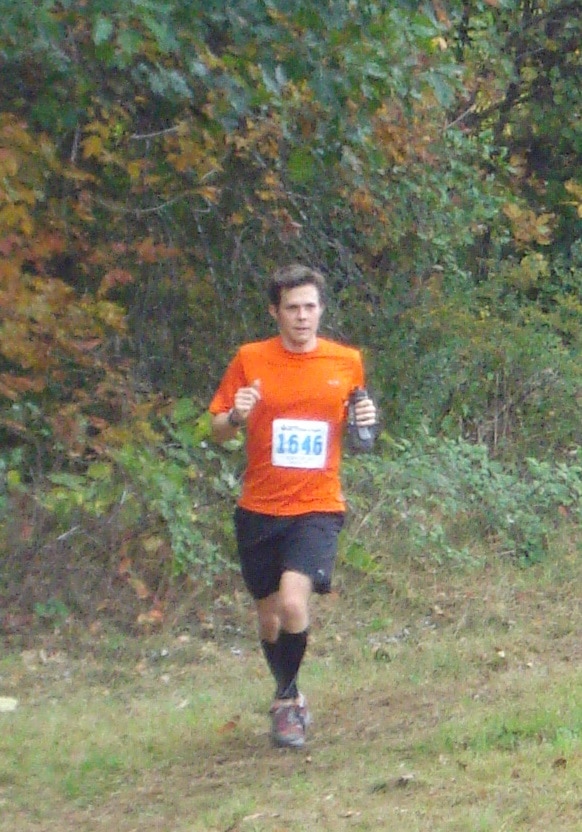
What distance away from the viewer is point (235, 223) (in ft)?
34.0

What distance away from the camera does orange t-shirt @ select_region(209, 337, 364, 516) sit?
18.7ft

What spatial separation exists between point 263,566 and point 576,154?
9.97 metres

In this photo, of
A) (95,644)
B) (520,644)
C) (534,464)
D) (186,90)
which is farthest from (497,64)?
(95,644)

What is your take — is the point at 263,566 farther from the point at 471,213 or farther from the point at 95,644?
the point at 471,213

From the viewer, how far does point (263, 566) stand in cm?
588

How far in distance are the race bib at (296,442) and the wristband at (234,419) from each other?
174mm

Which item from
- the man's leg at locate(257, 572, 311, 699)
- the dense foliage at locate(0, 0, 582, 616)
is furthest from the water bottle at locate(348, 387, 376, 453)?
the dense foliage at locate(0, 0, 582, 616)

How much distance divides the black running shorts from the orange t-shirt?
0.04m

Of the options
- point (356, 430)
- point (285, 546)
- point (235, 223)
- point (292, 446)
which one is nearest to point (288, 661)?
point (285, 546)

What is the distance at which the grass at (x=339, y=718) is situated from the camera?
4988mm

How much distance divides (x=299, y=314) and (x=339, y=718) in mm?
2000

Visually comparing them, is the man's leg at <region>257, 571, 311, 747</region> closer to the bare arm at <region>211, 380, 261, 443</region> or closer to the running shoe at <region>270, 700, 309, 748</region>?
the running shoe at <region>270, 700, 309, 748</region>

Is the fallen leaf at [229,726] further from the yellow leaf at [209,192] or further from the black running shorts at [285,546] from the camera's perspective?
the yellow leaf at [209,192]

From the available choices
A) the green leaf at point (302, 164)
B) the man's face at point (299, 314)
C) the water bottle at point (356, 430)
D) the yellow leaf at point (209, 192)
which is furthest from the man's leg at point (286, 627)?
the yellow leaf at point (209, 192)
